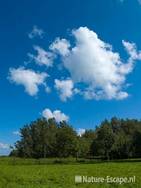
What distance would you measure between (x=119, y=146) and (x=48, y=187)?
319 ft

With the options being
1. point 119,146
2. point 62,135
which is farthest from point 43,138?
point 119,146

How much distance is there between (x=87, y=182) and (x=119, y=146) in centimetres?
9394

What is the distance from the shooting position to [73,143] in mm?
119812

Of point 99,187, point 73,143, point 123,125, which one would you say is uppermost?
point 123,125

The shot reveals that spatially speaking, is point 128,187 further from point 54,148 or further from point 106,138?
point 54,148

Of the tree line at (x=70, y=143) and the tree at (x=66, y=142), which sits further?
the tree at (x=66, y=142)

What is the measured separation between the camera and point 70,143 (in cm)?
12119

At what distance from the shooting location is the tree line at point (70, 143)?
112 metres

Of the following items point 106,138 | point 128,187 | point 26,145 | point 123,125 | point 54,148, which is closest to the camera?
point 128,187

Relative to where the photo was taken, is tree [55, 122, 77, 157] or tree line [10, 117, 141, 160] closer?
tree line [10, 117, 141, 160]

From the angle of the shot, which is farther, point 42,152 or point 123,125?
point 123,125

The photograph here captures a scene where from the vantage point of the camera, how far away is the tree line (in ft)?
368

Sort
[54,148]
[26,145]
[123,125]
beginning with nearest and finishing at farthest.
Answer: [54,148], [26,145], [123,125]

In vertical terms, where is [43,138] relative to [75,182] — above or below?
above
